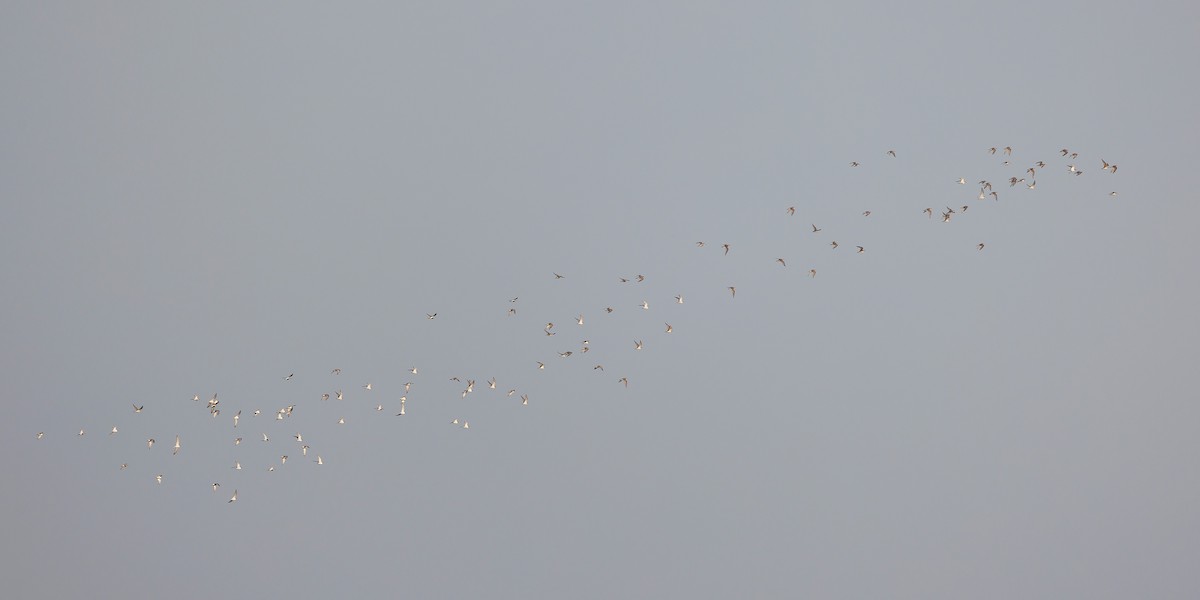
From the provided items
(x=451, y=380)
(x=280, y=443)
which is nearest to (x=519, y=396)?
(x=451, y=380)

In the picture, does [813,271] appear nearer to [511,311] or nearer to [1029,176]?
[1029,176]

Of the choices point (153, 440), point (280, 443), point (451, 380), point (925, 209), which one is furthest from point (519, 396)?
point (925, 209)

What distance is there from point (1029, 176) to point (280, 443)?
16.3 meters

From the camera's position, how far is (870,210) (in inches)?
803

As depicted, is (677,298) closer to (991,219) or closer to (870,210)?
(870,210)

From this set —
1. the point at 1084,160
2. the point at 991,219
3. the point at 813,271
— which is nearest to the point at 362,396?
the point at 813,271

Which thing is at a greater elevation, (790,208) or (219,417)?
(790,208)

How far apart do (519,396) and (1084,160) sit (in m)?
12.7

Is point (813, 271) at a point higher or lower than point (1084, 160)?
lower

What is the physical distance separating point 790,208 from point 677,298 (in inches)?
120

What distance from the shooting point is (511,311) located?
19797 millimetres

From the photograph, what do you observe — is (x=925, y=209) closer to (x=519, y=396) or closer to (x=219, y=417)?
(x=519, y=396)

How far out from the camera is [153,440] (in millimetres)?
19625

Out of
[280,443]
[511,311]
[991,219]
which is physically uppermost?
[991,219]
